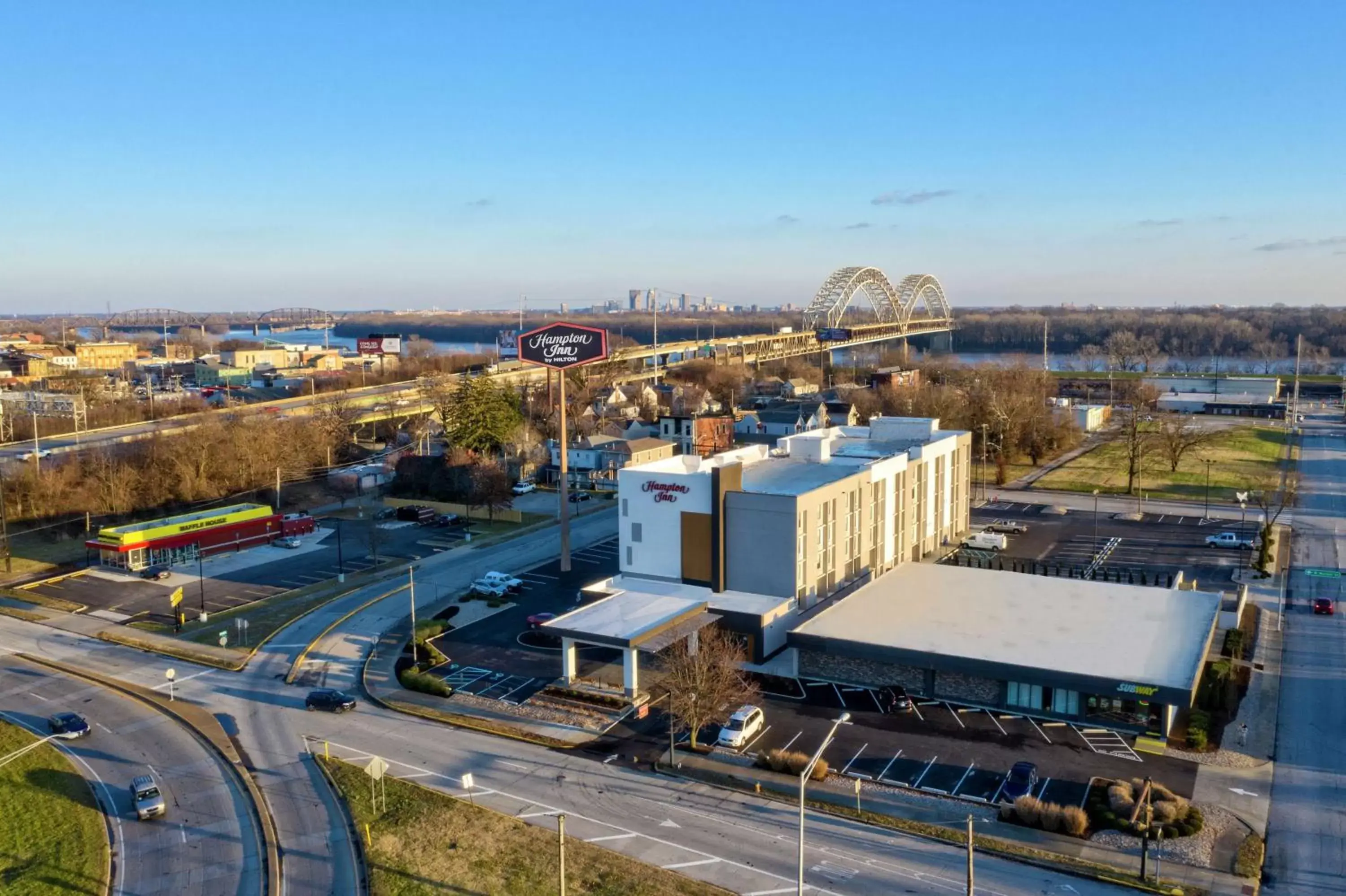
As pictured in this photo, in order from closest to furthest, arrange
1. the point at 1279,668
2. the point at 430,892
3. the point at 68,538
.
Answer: the point at 430,892
the point at 1279,668
the point at 68,538

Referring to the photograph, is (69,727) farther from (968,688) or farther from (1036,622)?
(1036,622)

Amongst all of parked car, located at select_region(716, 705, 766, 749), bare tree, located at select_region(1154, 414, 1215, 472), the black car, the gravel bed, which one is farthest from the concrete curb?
bare tree, located at select_region(1154, 414, 1215, 472)

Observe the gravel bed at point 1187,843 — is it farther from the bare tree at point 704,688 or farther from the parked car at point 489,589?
the parked car at point 489,589

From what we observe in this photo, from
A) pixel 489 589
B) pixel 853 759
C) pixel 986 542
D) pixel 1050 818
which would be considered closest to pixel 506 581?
pixel 489 589

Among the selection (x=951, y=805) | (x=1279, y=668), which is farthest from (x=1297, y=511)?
(x=951, y=805)

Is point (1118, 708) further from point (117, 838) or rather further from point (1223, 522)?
point (1223, 522)
